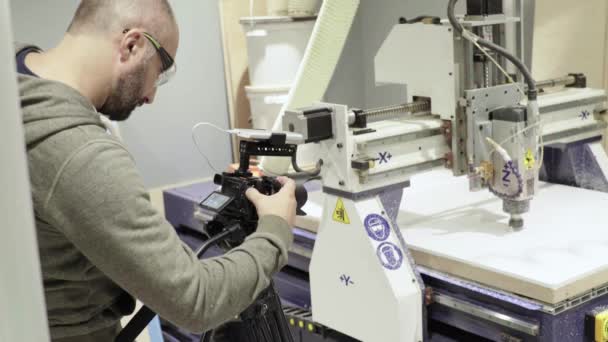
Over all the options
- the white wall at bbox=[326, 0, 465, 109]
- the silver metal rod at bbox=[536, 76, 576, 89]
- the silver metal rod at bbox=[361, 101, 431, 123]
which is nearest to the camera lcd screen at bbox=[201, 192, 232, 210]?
the silver metal rod at bbox=[361, 101, 431, 123]

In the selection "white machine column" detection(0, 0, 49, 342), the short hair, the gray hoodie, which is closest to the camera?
"white machine column" detection(0, 0, 49, 342)

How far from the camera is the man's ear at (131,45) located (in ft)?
3.73

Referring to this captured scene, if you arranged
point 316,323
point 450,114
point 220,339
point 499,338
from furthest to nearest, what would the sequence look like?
point 316,323
point 450,114
point 499,338
point 220,339

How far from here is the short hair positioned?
1138mm

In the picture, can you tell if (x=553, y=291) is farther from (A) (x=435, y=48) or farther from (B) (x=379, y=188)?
(A) (x=435, y=48)

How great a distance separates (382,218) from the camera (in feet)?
5.81

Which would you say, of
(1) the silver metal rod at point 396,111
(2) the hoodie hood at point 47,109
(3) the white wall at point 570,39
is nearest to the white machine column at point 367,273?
(1) the silver metal rod at point 396,111

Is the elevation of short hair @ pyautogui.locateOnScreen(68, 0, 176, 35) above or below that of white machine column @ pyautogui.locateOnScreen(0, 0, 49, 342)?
above

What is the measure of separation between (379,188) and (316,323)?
47 cm

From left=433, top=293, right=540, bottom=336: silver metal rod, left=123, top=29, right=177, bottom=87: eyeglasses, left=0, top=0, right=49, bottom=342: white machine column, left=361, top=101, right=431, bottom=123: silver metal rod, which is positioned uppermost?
left=123, top=29, right=177, bottom=87: eyeglasses

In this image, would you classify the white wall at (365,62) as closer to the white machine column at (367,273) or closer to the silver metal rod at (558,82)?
the silver metal rod at (558,82)

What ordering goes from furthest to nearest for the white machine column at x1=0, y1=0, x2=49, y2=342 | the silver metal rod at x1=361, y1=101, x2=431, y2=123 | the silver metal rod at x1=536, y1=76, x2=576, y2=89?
1. the silver metal rod at x1=536, y1=76, x2=576, y2=89
2. the silver metal rod at x1=361, y1=101, x2=431, y2=123
3. the white machine column at x1=0, y1=0, x2=49, y2=342

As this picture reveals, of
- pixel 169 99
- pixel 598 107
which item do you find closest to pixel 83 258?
pixel 598 107

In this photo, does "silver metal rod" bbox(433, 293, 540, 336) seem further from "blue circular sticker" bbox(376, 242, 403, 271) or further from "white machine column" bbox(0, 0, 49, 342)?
"white machine column" bbox(0, 0, 49, 342)
